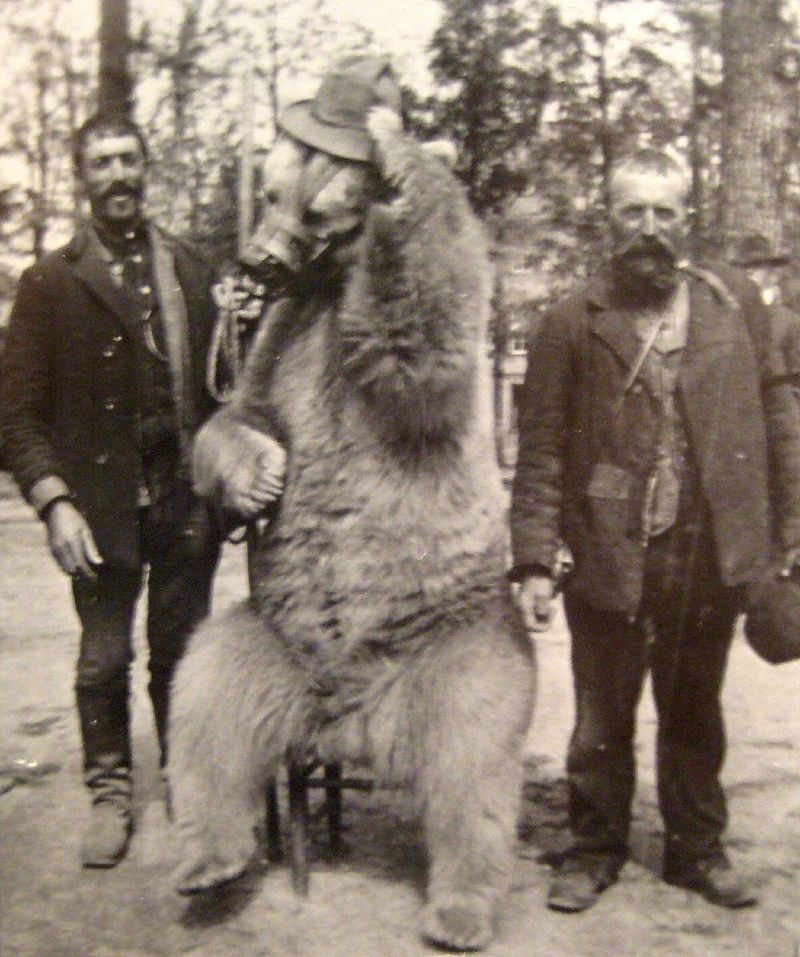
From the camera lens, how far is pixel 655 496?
237 centimetres

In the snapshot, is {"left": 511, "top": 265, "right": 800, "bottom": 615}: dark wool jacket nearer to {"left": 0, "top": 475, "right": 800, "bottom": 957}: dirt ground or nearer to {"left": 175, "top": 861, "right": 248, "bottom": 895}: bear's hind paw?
{"left": 0, "top": 475, "right": 800, "bottom": 957}: dirt ground

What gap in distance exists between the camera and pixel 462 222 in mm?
2244

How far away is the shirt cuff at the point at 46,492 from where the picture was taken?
2.64m

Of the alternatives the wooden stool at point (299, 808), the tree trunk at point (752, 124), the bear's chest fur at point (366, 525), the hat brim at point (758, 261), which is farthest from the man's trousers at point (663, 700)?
the tree trunk at point (752, 124)

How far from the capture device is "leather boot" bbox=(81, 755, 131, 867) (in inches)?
105

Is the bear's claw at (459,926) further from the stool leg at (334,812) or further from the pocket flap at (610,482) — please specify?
the pocket flap at (610,482)

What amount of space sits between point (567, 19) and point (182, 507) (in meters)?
1.71

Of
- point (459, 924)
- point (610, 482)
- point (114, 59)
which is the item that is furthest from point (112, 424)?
point (459, 924)

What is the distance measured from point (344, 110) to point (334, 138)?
0.20 ft

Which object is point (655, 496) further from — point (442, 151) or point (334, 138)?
point (334, 138)

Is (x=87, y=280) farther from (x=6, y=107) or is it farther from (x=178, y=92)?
(x=178, y=92)

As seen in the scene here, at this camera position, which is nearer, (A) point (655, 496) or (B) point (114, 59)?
(A) point (655, 496)

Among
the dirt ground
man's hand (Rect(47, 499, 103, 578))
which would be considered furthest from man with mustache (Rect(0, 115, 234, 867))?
the dirt ground

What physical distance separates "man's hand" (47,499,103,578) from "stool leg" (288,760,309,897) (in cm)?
69
